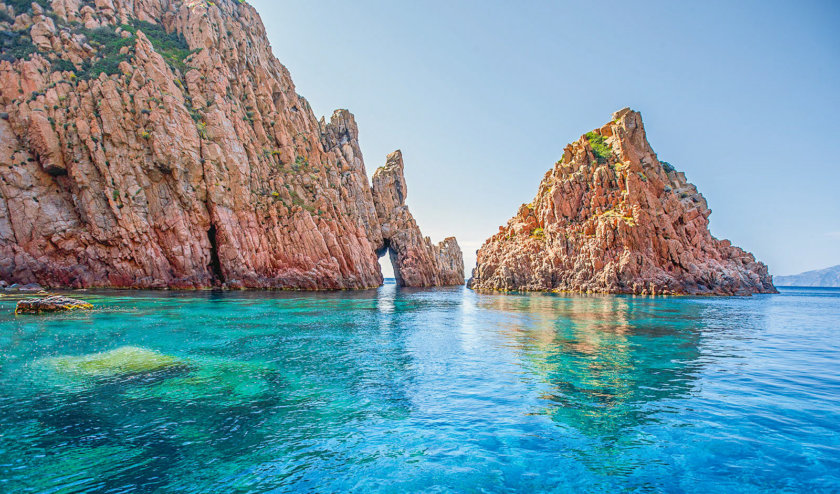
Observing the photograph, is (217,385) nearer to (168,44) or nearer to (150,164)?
(150,164)

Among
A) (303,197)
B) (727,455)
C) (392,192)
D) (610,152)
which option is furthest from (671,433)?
(392,192)

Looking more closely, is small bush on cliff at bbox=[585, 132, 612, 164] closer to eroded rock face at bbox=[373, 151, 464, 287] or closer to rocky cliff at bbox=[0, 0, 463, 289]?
eroded rock face at bbox=[373, 151, 464, 287]

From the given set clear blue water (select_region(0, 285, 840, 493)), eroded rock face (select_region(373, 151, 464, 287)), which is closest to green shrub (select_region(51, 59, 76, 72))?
clear blue water (select_region(0, 285, 840, 493))

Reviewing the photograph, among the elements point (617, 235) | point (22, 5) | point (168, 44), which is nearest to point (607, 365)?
point (617, 235)

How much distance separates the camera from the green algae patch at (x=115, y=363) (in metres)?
15.0

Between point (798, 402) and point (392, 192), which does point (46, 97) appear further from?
point (798, 402)

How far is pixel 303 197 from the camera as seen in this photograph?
79.2 meters

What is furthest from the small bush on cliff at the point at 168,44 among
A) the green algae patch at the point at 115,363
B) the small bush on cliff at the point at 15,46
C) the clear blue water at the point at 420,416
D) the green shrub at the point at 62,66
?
the green algae patch at the point at 115,363

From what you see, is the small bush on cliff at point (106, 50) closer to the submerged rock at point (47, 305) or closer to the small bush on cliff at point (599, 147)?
the submerged rock at point (47, 305)

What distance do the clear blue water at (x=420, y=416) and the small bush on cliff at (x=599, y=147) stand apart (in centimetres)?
7107

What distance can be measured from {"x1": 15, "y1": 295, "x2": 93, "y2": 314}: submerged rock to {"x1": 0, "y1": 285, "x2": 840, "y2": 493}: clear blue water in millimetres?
7599

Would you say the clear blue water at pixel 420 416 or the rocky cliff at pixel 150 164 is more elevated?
the rocky cliff at pixel 150 164

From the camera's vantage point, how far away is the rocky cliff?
59.1 meters

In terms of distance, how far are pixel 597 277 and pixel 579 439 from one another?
7084 cm
